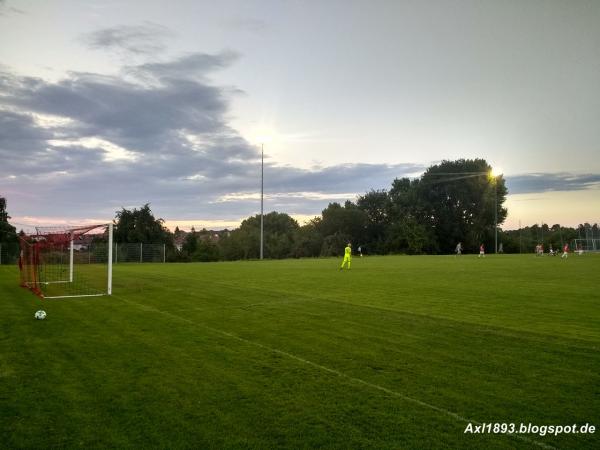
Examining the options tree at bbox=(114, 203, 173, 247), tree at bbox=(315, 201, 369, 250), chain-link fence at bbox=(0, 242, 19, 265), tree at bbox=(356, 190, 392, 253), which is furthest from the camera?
tree at bbox=(315, 201, 369, 250)

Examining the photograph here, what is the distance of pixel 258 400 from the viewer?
602 cm

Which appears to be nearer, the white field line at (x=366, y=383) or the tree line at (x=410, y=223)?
the white field line at (x=366, y=383)

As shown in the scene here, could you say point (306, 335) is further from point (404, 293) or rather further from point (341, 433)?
point (404, 293)

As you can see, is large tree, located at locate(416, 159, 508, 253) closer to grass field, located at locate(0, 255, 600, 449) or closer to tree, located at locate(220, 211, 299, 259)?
tree, located at locate(220, 211, 299, 259)

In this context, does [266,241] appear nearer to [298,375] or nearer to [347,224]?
[347,224]

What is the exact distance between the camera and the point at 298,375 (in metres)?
7.05

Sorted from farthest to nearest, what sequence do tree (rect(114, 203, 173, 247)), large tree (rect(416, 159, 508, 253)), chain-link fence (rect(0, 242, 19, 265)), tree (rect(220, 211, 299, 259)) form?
tree (rect(220, 211, 299, 259)) < large tree (rect(416, 159, 508, 253)) < tree (rect(114, 203, 173, 247)) < chain-link fence (rect(0, 242, 19, 265))

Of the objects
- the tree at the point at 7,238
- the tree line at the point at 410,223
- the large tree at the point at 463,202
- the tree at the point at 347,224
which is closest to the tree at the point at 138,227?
the tree line at the point at 410,223

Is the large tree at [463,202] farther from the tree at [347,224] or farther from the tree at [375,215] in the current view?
the tree at [347,224]

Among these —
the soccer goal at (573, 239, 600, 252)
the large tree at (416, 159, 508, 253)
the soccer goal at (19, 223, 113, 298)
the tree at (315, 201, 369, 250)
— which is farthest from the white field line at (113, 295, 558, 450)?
the tree at (315, 201, 369, 250)

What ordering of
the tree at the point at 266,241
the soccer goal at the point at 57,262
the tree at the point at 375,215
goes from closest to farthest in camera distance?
the soccer goal at the point at 57,262
the tree at the point at 375,215
the tree at the point at 266,241

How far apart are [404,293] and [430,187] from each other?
3040 inches

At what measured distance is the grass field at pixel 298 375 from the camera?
5.08 m

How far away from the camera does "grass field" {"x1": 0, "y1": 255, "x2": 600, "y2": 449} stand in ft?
16.7
